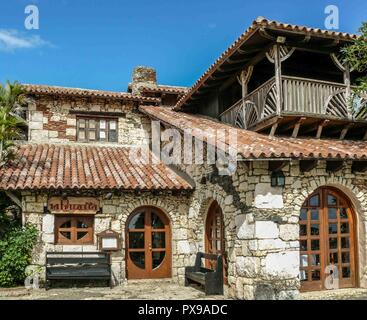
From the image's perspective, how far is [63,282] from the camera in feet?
→ 34.7

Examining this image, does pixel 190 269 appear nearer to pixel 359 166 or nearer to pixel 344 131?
pixel 359 166

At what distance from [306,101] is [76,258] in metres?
6.60

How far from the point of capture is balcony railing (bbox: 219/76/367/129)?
9156 mm

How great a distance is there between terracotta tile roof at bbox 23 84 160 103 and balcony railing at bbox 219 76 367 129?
203 inches

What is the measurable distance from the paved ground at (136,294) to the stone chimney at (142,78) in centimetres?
760

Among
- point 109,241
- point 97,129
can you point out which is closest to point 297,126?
point 109,241

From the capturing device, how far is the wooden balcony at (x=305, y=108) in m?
9.13

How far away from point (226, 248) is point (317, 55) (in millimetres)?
5355

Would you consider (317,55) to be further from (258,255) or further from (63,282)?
(63,282)

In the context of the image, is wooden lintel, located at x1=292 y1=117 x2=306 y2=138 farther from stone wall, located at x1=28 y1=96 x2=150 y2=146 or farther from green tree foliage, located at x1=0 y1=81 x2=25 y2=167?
green tree foliage, located at x1=0 y1=81 x2=25 y2=167

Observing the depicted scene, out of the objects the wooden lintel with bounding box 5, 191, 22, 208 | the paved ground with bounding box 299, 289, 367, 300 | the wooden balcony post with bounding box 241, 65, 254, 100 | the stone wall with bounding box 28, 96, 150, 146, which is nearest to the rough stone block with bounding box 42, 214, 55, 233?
the wooden lintel with bounding box 5, 191, 22, 208

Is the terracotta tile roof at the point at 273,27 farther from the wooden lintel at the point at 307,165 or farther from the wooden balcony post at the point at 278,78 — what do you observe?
the wooden lintel at the point at 307,165

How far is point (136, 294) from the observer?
31.8 feet
